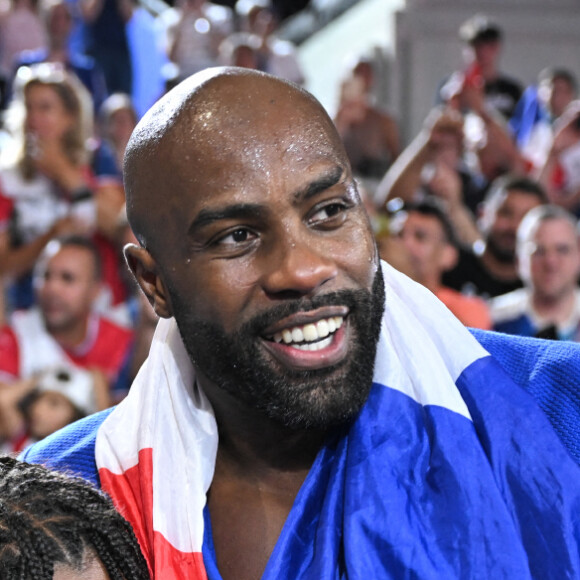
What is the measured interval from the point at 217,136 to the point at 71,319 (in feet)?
8.25

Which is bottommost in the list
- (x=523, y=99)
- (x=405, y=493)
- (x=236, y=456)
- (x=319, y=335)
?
(x=523, y=99)

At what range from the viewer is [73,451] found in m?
1.96

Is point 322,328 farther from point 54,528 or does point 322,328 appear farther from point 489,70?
point 489,70

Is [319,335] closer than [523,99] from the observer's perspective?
Yes

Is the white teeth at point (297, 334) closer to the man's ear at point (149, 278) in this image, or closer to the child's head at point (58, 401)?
the man's ear at point (149, 278)

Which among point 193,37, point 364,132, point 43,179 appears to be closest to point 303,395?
point 43,179

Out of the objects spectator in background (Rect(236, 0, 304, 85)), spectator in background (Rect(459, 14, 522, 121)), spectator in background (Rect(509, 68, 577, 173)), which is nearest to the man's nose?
spectator in background (Rect(509, 68, 577, 173))

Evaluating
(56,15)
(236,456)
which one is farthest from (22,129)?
(236,456)

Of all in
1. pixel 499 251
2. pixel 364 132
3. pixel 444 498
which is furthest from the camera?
pixel 364 132

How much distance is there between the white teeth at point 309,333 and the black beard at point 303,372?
28 millimetres

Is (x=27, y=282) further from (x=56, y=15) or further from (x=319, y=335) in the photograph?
(x=319, y=335)

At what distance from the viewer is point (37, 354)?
3941 millimetres

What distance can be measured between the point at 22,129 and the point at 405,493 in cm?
329

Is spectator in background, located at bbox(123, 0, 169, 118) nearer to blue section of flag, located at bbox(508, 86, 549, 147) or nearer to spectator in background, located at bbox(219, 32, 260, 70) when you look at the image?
spectator in background, located at bbox(219, 32, 260, 70)
